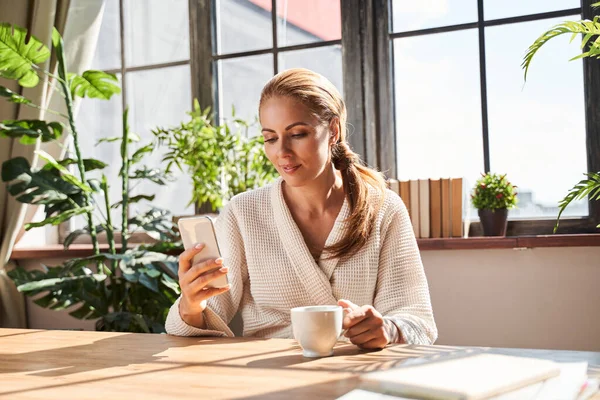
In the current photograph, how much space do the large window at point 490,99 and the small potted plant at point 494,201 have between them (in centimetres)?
8

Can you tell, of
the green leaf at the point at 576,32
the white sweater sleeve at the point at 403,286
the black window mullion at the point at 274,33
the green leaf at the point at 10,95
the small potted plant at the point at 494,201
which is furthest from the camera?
the black window mullion at the point at 274,33

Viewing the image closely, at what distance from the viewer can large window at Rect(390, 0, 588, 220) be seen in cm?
282

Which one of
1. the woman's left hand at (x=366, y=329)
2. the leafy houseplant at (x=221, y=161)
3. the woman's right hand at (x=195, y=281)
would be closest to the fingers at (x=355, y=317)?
the woman's left hand at (x=366, y=329)

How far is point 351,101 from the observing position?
3.13 metres

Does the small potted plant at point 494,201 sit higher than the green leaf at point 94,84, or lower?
lower

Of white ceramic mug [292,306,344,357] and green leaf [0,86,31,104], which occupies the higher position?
green leaf [0,86,31,104]

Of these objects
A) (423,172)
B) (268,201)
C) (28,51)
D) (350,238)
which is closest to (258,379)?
(350,238)

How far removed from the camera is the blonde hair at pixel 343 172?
1757mm

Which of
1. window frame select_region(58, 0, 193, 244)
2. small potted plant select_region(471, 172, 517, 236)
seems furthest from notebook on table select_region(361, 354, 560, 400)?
window frame select_region(58, 0, 193, 244)

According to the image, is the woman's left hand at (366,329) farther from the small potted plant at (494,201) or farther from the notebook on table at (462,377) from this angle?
the small potted plant at (494,201)

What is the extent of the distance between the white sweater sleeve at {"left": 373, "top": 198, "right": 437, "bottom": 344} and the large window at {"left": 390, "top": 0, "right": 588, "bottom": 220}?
44.3 inches

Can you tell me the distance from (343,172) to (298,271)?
35cm

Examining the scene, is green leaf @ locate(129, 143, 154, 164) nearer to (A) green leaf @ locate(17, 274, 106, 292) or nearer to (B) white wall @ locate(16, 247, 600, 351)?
(A) green leaf @ locate(17, 274, 106, 292)

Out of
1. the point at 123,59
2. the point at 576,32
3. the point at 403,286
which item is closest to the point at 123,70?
the point at 123,59
